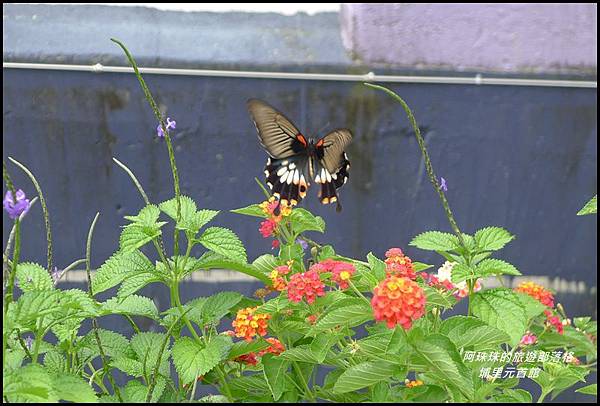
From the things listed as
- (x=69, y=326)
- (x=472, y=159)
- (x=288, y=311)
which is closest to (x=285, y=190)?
(x=288, y=311)

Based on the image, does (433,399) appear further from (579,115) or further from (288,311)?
(579,115)

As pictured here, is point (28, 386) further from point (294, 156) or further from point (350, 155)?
point (350, 155)

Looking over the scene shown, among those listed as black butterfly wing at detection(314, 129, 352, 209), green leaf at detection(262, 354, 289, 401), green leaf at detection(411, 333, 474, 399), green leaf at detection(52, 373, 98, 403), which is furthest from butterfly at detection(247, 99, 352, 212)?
green leaf at detection(52, 373, 98, 403)

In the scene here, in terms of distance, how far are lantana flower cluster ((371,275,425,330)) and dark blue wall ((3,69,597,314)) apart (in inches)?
73.1

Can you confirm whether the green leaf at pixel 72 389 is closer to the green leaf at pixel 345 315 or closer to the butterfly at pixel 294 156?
the green leaf at pixel 345 315

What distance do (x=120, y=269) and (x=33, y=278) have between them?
14cm

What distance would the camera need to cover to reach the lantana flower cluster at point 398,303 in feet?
3.73

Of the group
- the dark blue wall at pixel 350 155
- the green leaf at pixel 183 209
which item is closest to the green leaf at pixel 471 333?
the green leaf at pixel 183 209

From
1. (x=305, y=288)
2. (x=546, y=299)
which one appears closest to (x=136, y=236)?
(x=305, y=288)

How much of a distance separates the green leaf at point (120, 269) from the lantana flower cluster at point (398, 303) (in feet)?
1.41

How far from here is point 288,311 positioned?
1.43 m

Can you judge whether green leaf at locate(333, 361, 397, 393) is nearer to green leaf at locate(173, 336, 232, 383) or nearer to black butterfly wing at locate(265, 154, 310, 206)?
green leaf at locate(173, 336, 232, 383)

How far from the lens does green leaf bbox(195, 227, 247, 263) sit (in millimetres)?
1345

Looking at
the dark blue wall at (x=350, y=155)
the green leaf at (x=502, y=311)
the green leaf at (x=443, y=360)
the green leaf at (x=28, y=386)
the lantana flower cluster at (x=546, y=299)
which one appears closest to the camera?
the green leaf at (x=28, y=386)
